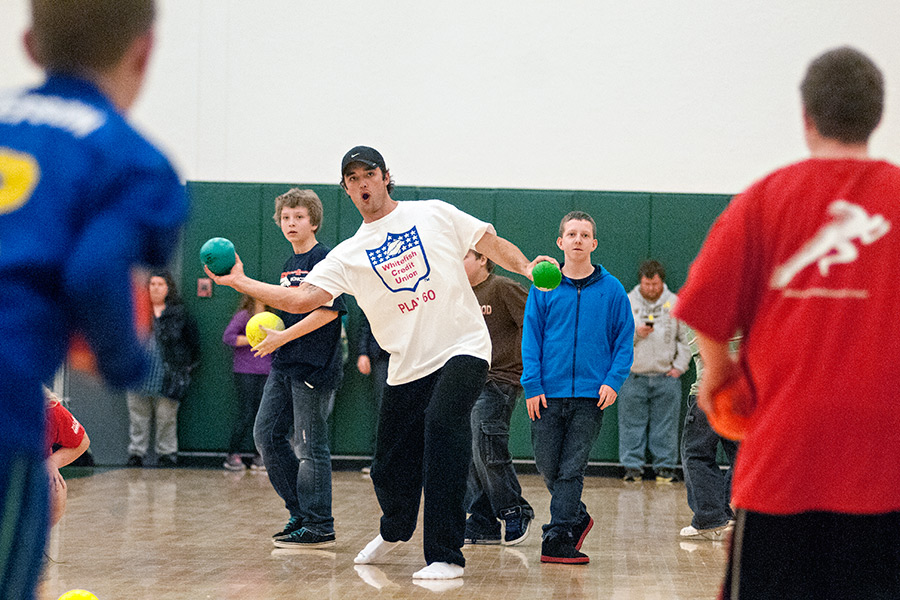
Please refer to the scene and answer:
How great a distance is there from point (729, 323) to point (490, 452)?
3965 millimetres

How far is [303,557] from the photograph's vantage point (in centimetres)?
573

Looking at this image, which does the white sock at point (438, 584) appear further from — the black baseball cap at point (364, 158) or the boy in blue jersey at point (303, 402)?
the black baseball cap at point (364, 158)

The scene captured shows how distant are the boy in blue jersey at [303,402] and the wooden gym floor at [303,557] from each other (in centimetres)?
26

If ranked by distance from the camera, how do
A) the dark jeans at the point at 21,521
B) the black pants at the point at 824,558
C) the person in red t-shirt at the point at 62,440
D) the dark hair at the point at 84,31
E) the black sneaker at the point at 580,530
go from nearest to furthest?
the dark jeans at the point at 21,521 → the dark hair at the point at 84,31 → the black pants at the point at 824,558 → the person in red t-shirt at the point at 62,440 → the black sneaker at the point at 580,530

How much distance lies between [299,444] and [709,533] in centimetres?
286

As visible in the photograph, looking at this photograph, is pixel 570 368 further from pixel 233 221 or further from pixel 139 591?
pixel 233 221

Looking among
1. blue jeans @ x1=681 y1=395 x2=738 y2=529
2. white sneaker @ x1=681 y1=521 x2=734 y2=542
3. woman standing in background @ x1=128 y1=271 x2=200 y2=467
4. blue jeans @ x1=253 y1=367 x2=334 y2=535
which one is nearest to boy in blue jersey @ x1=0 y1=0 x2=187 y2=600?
blue jeans @ x1=253 y1=367 x2=334 y2=535

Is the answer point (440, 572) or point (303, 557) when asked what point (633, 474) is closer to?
point (303, 557)

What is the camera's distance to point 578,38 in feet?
38.3

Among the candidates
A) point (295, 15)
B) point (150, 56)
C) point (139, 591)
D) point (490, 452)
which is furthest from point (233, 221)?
point (150, 56)

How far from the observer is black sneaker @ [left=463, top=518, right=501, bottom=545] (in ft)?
20.5

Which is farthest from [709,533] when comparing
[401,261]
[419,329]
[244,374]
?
[244,374]

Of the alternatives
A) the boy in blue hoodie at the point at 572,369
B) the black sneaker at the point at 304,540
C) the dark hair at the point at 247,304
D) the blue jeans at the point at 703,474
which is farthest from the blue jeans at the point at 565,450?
the dark hair at the point at 247,304

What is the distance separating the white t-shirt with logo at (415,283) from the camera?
5.04m
